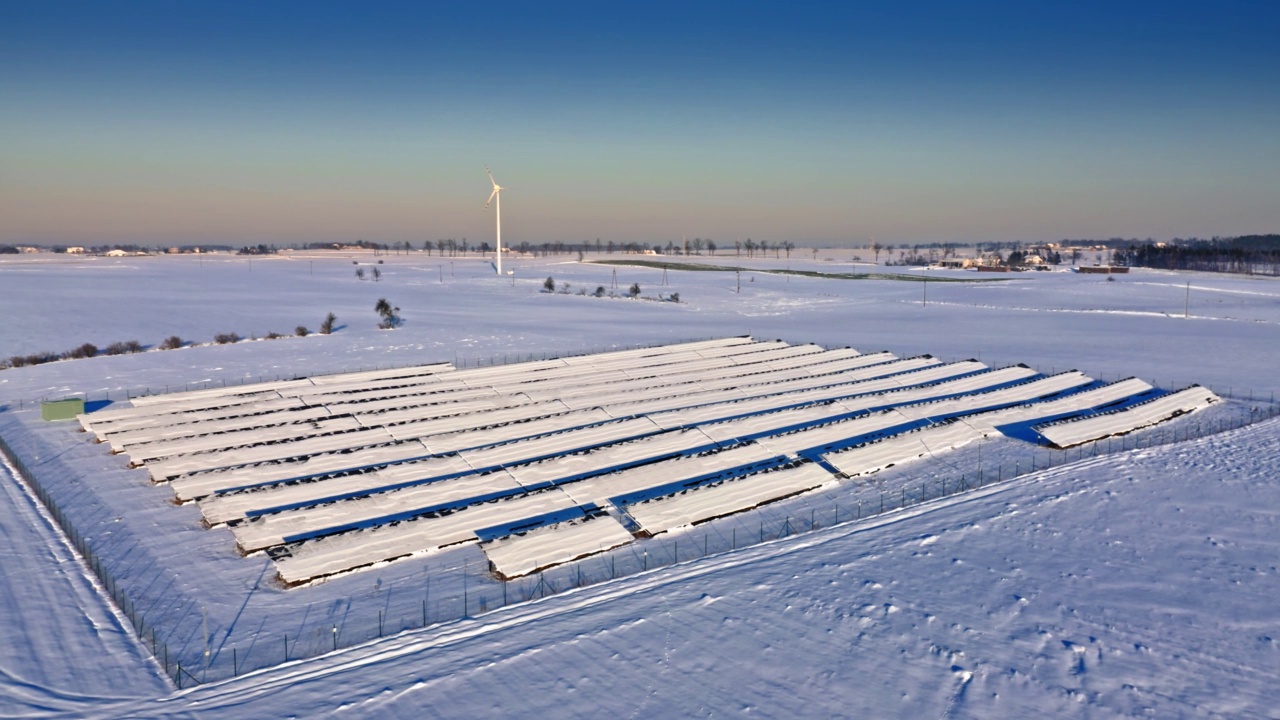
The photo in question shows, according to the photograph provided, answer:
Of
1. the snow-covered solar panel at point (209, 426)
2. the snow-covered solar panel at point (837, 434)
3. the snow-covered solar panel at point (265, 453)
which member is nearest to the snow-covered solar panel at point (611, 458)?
the snow-covered solar panel at point (837, 434)

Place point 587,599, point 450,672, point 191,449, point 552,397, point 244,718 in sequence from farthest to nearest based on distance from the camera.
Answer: point 552,397
point 191,449
point 587,599
point 450,672
point 244,718

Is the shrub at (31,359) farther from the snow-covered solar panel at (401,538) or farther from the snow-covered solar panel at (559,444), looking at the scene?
the snow-covered solar panel at (401,538)

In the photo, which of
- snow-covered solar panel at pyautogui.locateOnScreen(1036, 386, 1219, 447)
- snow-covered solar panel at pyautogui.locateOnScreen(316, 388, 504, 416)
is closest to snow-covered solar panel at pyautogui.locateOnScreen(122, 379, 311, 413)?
snow-covered solar panel at pyautogui.locateOnScreen(316, 388, 504, 416)

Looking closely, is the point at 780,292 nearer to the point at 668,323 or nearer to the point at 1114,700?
the point at 668,323

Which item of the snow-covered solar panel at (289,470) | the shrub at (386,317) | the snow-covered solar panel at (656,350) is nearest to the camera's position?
the snow-covered solar panel at (289,470)

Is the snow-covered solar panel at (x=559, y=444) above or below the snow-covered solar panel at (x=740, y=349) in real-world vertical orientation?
below

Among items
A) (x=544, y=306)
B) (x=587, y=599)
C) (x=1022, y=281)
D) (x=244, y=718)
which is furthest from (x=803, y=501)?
(x=1022, y=281)
